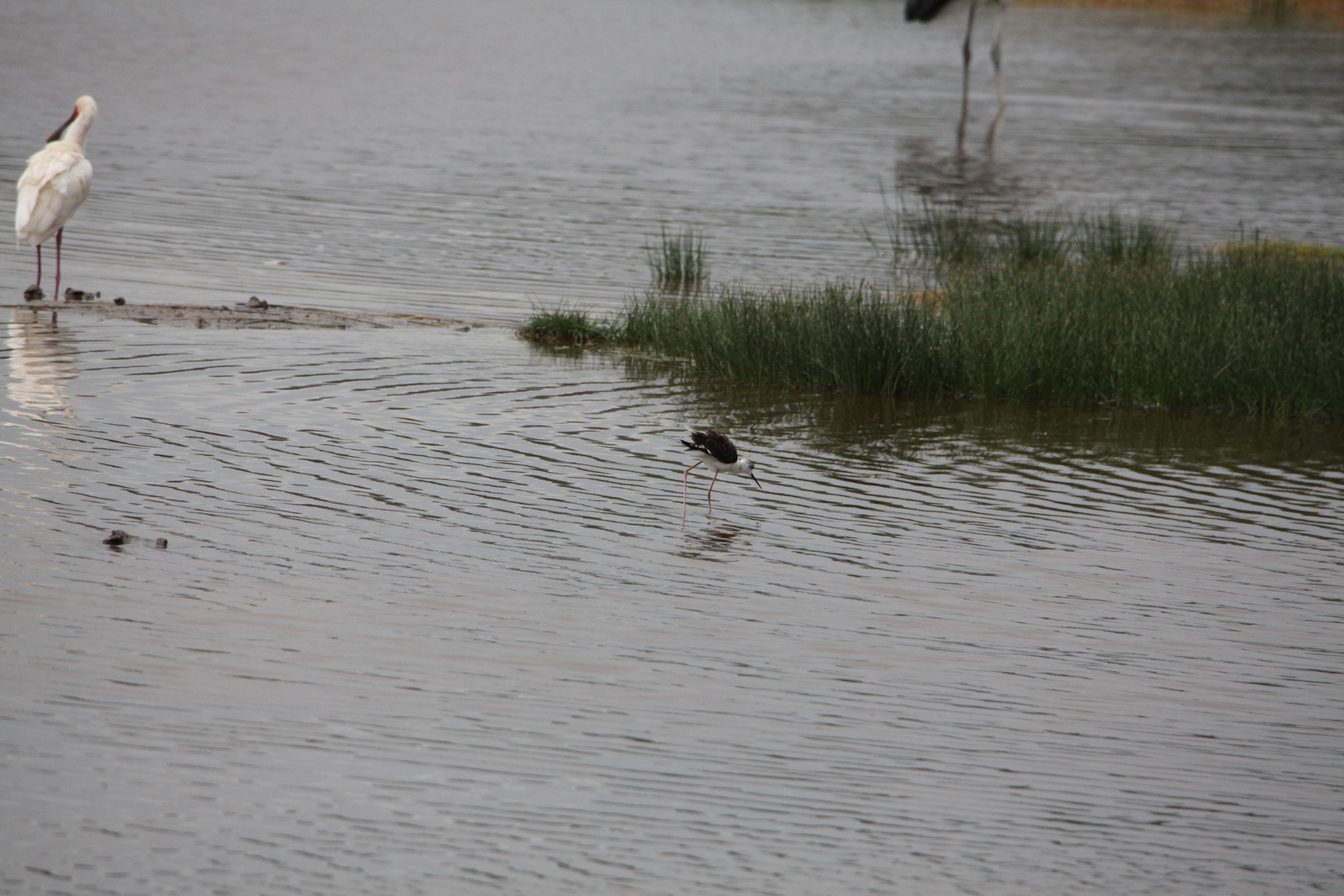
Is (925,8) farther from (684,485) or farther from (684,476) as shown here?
(684,485)

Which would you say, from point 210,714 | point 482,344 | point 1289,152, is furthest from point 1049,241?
point 1289,152

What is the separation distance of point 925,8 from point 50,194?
3370 cm

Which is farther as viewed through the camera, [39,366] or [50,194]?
[50,194]

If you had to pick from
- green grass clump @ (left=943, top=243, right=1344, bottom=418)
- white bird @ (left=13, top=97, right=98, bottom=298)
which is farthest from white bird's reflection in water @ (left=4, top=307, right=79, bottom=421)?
green grass clump @ (left=943, top=243, right=1344, bottom=418)

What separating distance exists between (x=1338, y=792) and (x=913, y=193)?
22.1 meters

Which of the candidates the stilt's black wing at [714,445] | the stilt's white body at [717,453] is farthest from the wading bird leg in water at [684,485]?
the stilt's black wing at [714,445]

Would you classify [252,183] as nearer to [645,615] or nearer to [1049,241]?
[1049,241]

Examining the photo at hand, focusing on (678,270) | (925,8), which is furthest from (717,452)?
(925,8)

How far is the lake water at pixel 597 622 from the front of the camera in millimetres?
5105

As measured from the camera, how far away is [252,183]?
24.2 m

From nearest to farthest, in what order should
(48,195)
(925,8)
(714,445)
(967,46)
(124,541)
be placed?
(124,541) < (714,445) < (48,195) < (925,8) < (967,46)

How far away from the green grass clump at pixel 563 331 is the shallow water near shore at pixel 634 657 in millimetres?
3123

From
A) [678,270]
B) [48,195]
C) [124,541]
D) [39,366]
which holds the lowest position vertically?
[124,541]

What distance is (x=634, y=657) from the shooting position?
6.60m
